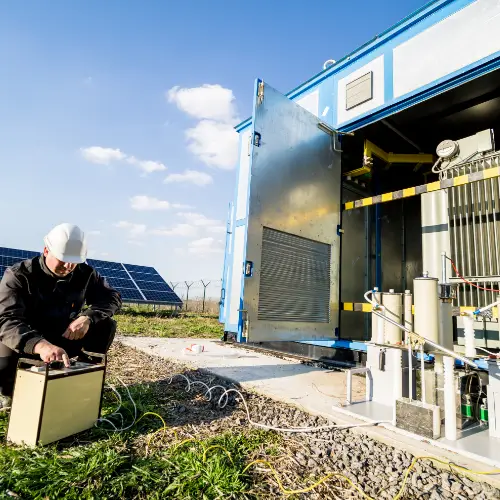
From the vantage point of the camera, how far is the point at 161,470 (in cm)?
161

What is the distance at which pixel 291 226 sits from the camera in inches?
142

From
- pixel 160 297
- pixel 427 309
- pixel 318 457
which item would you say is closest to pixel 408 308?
pixel 427 309

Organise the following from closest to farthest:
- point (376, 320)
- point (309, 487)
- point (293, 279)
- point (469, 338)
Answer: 1. point (309, 487)
2. point (469, 338)
3. point (376, 320)
4. point (293, 279)

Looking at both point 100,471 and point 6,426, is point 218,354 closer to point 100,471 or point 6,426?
point 6,426

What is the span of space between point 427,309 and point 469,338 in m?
0.33

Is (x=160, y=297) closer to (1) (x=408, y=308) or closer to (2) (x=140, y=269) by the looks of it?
(2) (x=140, y=269)

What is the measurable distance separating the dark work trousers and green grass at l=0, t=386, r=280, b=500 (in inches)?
14.7

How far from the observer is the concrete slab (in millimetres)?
1933

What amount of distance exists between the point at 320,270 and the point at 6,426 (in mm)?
3020

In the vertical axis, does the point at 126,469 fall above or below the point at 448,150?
below

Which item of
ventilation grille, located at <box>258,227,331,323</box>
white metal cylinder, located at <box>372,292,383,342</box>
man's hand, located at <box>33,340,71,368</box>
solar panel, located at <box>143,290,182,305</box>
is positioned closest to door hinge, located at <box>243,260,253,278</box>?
ventilation grille, located at <box>258,227,331,323</box>

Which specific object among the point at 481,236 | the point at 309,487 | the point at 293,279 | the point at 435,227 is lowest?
the point at 309,487

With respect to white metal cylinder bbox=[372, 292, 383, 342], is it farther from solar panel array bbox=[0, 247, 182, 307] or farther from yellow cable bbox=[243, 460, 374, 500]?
solar panel array bbox=[0, 247, 182, 307]

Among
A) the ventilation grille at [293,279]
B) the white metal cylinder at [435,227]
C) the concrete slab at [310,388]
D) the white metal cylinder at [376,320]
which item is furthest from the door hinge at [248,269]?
the white metal cylinder at [435,227]
